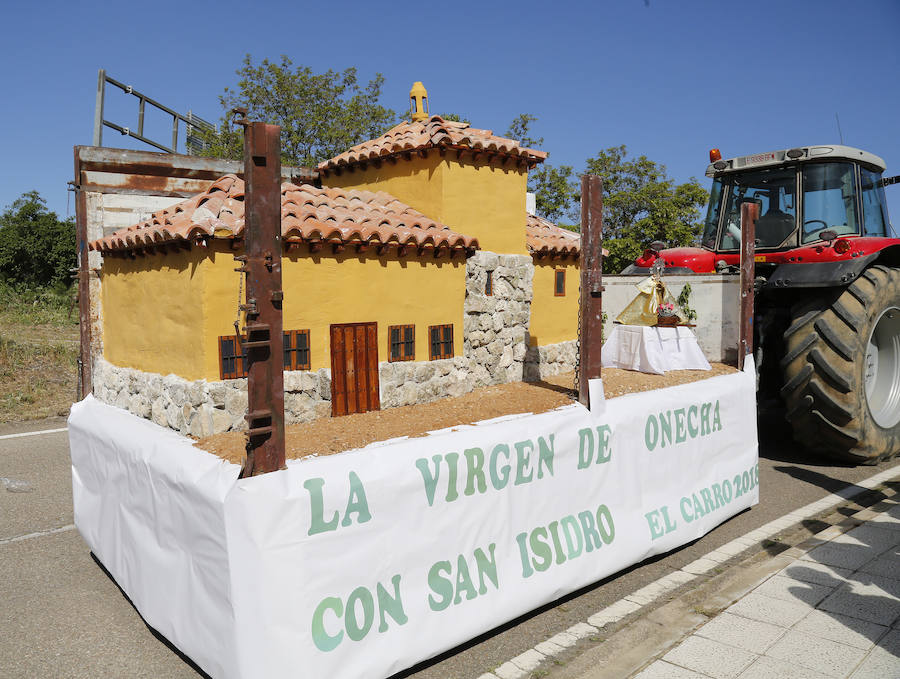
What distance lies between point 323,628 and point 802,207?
7.88m

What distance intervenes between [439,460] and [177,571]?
1703 millimetres

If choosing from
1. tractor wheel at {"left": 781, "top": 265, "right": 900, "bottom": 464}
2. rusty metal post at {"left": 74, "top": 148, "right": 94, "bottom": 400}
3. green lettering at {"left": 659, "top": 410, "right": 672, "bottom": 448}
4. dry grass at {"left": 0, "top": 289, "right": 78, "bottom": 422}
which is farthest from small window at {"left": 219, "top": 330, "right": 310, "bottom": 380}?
dry grass at {"left": 0, "top": 289, "right": 78, "bottom": 422}

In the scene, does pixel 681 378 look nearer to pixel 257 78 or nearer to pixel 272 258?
pixel 272 258

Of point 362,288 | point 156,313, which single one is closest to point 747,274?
point 362,288

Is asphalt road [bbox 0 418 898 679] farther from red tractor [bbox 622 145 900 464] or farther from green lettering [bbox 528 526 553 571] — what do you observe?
red tractor [bbox 622 145 900 464]

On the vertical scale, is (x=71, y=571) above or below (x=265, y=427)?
below

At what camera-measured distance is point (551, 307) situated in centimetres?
822

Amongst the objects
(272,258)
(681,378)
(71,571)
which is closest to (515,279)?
(681,378)

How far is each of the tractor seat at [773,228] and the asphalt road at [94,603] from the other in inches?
120

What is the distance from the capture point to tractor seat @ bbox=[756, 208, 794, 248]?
833cm

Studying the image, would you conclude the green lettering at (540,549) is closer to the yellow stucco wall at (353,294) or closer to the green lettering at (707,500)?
the green lettering at (707,500)

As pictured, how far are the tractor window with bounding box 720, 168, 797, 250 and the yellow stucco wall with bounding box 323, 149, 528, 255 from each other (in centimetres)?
350

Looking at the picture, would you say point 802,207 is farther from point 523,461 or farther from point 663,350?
point 523,461

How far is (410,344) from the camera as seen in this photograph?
6266mm
